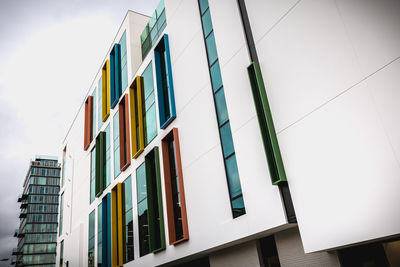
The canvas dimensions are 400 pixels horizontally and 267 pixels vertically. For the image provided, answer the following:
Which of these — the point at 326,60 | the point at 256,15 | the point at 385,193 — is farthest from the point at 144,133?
the point at 385,193

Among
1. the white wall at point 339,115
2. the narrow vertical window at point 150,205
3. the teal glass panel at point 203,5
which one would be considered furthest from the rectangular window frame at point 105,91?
the white wall at point 339,115

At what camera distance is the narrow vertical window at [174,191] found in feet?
49.1

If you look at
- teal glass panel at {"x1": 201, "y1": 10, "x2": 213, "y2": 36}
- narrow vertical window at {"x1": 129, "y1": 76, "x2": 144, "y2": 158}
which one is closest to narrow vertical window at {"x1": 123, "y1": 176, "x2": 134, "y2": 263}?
narrow vertical window at {"x1": 129, "y1": 76, "x2": 144, "y2": 158}

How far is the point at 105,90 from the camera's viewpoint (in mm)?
28359

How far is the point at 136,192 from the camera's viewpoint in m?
19.8

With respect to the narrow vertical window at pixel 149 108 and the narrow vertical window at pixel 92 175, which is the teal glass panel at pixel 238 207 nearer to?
the narrow vertical window at pixel 149 108

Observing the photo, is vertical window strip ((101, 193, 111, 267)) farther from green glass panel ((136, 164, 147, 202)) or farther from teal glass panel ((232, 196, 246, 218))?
teal glass panel ((232, 196, 246, 218))

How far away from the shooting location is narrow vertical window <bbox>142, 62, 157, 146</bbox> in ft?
63.0

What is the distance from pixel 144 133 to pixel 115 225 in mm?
6923

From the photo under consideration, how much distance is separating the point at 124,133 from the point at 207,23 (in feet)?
37.3

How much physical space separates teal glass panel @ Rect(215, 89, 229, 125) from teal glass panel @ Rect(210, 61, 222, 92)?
347mm

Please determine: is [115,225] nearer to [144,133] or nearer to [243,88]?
[144,133]

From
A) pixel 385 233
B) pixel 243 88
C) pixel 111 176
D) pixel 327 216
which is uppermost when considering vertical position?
pixel 111 176

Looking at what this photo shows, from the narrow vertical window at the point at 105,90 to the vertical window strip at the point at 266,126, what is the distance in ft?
59.8
